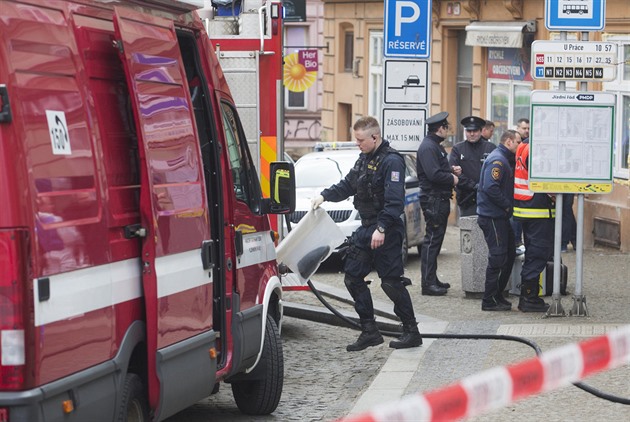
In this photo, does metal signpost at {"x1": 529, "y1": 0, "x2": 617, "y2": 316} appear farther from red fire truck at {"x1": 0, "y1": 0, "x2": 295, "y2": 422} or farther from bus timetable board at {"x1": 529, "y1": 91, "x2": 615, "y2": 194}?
red fire truck at {"x1": 0, "y1": 0, "x2": 295, "y2": 422}

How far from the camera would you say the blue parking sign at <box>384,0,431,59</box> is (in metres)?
13.8

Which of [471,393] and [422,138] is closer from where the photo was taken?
[471,393]

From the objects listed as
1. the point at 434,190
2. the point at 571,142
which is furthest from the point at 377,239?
the point at 434,190

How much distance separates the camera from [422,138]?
1402 centimetres

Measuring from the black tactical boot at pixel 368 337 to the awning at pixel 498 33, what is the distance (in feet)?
46.8

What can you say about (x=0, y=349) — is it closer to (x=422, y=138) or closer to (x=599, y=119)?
(x=599, y=119)

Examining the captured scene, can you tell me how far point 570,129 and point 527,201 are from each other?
892mm

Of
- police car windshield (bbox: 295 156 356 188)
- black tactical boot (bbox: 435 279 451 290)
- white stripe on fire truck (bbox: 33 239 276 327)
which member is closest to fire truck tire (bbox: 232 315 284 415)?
white stripe on fire truck (bbox: 33 239 276 327)

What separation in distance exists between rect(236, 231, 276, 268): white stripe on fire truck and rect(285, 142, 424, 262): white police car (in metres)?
8.72

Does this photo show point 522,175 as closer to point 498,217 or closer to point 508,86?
point 498,217

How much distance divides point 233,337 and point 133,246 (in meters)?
1.56

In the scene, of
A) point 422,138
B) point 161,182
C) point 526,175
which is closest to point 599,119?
point 526,175

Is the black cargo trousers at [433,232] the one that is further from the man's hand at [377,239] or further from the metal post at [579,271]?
the man's hand at [377,239]

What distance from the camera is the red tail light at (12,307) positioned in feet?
17.7
